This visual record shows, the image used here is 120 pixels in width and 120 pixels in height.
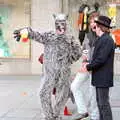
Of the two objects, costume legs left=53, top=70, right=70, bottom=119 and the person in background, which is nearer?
costume legs left=53, top=70, right=70, bottom=119

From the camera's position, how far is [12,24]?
15133 mm

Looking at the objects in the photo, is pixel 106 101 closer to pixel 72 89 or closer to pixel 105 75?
pixel 105 75

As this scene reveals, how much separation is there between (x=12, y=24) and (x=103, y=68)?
27.5 ft

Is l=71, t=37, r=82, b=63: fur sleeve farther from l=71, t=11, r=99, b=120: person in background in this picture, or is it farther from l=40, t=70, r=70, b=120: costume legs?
l=40, t=70, r=70, b=120: costume legs

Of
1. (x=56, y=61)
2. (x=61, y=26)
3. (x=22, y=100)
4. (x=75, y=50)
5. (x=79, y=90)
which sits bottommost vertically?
(x=22, y=100)

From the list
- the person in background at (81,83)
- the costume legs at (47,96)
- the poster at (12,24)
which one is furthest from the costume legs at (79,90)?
the poster at (12,24)

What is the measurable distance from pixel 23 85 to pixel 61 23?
4.95 meters

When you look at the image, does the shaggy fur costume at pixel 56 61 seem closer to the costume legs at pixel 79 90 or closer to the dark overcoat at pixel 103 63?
the costume legs at pixel 79 90

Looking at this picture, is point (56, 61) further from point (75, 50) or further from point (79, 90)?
point (79, 90)

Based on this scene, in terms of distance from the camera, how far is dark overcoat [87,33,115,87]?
6973 mm

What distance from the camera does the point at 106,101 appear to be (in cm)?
710

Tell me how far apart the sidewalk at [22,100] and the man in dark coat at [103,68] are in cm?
173

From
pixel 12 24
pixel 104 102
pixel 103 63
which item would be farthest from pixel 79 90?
pixel 12 24

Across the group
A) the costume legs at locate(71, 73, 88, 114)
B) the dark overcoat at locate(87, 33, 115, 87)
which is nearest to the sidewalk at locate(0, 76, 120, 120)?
the costume legs at locate(71, 73, 88, 114)
